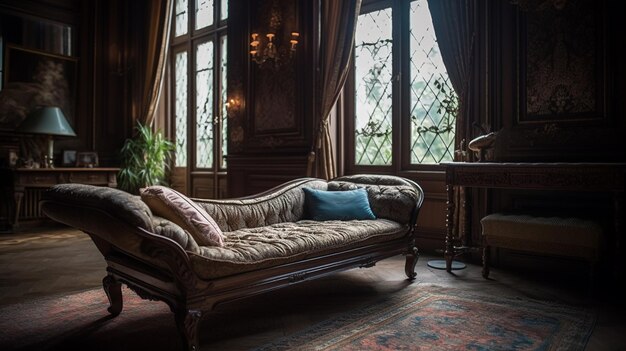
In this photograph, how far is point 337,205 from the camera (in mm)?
2844


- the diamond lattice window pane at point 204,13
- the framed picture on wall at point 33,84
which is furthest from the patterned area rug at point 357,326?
the diamond lattice window pane at point 204,13

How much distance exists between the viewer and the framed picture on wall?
4.94 m

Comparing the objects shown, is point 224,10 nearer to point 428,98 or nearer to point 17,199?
point 428,98

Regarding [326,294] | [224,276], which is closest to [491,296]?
[326,294]

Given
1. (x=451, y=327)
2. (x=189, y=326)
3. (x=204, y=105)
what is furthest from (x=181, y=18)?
(x=451, y=327)

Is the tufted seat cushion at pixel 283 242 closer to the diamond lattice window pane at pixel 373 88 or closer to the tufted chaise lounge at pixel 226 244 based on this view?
the tufted chaise lounge at pixel 226 244

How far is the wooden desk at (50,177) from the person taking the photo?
4.58 m

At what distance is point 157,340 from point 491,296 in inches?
67.9

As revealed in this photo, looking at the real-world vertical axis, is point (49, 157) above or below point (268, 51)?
below

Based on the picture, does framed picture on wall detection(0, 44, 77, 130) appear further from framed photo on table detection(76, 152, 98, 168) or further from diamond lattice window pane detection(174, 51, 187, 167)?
diamond lattice window pane detection(174, 51, 187, 167)

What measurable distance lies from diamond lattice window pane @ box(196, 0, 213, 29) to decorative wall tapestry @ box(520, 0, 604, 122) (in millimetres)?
3793

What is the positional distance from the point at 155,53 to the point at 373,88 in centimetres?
324

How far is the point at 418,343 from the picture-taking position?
1.78m

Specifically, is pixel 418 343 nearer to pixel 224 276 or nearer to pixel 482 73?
pixel 224 276
